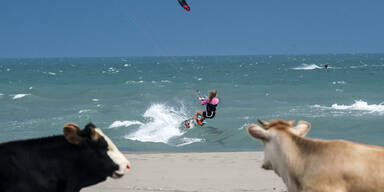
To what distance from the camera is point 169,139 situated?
59.9 ft

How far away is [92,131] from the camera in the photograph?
4117 millimetres

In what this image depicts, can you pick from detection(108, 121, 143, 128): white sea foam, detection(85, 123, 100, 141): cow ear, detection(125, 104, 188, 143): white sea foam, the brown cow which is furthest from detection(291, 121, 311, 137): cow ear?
detection(108, 121, 143, 128): white sea foam

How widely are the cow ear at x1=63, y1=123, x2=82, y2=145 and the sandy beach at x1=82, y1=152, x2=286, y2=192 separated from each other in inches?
150

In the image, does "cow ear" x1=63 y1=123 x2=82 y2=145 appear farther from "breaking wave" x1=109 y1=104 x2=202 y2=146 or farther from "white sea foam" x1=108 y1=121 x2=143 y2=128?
"white sea foam" x1=108 y1=121 x2=143 y2=128

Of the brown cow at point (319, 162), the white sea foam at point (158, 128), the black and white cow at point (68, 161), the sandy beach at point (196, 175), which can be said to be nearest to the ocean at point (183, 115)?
the white sea foam at point (158, 128)

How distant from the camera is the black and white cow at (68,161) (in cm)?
411

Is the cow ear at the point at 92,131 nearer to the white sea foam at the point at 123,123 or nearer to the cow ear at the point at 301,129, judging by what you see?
the cow ear at the point at 301,129

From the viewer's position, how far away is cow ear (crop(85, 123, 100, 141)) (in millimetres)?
4090

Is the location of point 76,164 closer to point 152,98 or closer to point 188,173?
point 188,173

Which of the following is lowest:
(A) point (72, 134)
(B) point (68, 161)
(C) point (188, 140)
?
(C) point (188, 140)

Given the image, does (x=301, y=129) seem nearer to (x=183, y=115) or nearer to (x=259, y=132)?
(x=259, y=132)

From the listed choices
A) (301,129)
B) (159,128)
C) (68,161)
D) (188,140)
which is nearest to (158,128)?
(159,128)

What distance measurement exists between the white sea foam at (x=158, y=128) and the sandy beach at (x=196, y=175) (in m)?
6.69

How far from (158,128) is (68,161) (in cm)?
1662
